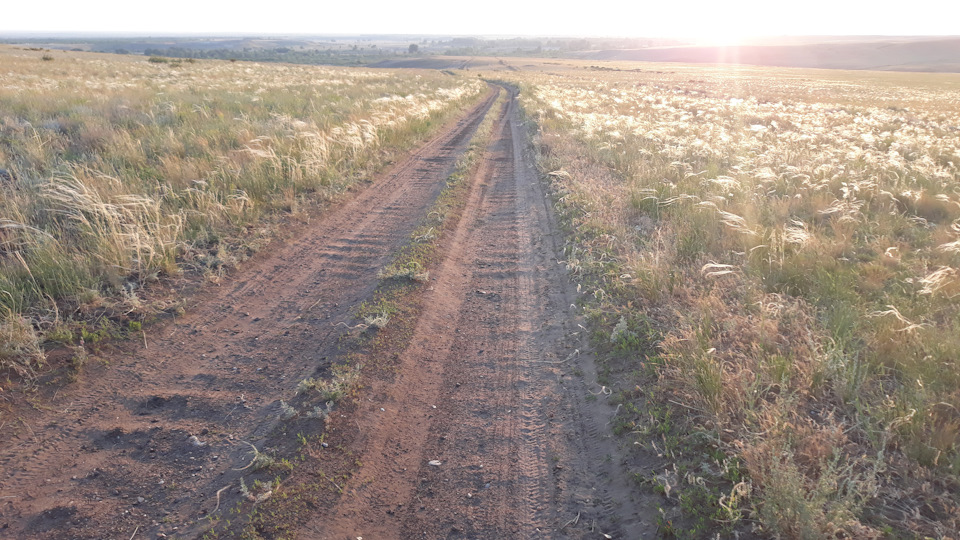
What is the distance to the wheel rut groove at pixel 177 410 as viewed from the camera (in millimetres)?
2760

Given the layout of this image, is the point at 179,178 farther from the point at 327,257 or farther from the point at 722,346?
the point at 722,346

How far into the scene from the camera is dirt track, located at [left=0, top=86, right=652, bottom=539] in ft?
9.18

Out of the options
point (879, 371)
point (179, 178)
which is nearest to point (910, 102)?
point (879, 371)

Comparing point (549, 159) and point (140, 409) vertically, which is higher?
point (549, 159)

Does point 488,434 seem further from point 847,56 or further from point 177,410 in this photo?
point 847,56

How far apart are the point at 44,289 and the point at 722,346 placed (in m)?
6.51

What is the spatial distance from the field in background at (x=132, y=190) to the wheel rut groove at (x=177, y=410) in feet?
1.85

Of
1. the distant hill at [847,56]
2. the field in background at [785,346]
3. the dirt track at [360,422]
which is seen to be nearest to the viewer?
the field in background at [785,346]

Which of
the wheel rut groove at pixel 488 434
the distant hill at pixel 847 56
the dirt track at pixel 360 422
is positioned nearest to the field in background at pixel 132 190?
the dirt track at pixel 360 422

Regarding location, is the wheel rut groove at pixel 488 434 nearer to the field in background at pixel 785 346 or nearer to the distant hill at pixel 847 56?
the field in background at pixel 785 346

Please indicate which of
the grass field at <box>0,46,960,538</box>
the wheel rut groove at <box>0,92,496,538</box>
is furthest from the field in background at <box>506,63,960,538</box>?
the wheel rut groove at <box>0,92,496,538</box>

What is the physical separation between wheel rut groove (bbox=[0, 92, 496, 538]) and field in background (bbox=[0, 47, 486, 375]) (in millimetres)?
565

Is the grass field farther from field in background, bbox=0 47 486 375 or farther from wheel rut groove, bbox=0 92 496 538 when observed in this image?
wheel rut groove, bbox=0 92 496 538

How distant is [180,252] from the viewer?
20.0 ft
